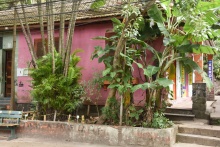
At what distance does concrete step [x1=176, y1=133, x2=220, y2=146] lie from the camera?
607 cm

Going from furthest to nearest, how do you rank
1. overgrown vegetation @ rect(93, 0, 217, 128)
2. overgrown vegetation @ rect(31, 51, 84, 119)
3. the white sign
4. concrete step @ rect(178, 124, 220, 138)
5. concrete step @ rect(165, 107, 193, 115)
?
the white sign < concrete step @ rect(165, 107, 193, 115) < overgrown vegetation @ rect(31, 51, 84, 119) < concrete step @ rect(178, 124, 220, 138) < overgrown vegetation @ rect(93, 0, 217, 128)

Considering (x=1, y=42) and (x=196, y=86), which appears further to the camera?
(x=1, y=42)

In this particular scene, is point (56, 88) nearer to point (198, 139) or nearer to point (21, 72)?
point (21, 72)

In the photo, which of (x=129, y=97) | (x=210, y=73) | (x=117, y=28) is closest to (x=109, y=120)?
(x=129, y=97)

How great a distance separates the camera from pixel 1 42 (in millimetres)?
10680

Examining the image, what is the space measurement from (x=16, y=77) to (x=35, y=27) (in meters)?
2.34

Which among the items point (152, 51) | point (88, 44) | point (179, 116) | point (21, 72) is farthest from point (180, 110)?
point (21, 72)

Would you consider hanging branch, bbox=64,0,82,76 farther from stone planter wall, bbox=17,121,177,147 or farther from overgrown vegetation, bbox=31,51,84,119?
stone planter wall, bbox=17,121,177,147

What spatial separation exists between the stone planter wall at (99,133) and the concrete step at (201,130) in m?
0.36

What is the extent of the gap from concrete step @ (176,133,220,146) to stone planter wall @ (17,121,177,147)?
0.22 m

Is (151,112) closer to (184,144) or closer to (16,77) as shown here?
(184,144)

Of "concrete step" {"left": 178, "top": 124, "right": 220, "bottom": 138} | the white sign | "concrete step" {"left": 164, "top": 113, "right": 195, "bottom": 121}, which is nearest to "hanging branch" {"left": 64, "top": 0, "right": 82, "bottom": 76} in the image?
the white sign

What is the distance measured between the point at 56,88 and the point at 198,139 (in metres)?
4.44

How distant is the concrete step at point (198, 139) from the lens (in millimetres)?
6070
